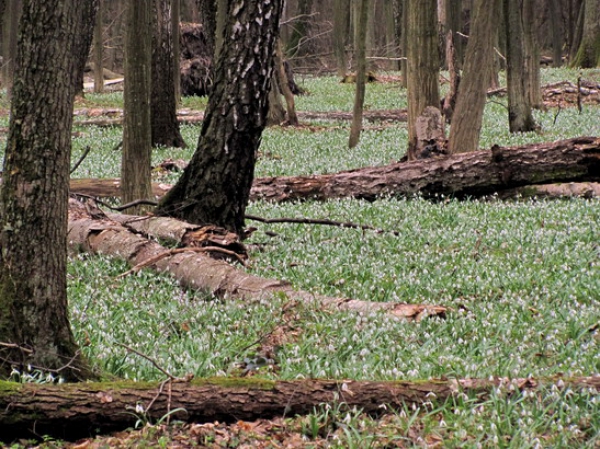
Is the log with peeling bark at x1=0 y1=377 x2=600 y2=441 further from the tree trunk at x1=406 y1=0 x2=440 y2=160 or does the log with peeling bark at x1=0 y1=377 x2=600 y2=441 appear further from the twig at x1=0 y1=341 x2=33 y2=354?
the tree trunk at x1=406 y1=0 x2=440 y2=160

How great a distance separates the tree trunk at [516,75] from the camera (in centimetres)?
2038

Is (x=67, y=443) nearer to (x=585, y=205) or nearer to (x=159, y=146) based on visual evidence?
(x=585, y=205)

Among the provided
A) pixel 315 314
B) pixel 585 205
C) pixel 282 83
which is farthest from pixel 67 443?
pixel 282 83

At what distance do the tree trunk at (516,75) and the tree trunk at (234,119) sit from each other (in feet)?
41.1

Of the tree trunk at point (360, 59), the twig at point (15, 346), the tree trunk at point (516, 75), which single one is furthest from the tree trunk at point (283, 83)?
the twig at point (15, 346)

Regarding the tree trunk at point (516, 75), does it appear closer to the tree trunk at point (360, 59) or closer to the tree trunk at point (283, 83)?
the tree trunk at point (360, 59)

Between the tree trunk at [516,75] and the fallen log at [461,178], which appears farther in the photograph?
the tree trunk at [516,75]

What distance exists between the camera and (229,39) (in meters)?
9.31

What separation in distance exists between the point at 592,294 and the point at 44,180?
5.41 metres

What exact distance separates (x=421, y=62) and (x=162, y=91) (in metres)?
7.01

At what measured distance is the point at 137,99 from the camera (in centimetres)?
1056

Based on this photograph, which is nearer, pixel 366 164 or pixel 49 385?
pixel 49 385

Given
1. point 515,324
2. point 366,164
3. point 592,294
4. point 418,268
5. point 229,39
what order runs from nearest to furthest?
1. point 515,324
2. point 592,294
3. point 418,268
4. point 229,39
5. point 366,164

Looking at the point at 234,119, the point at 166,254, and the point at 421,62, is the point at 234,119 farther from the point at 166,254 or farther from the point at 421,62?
the point at 421,62
